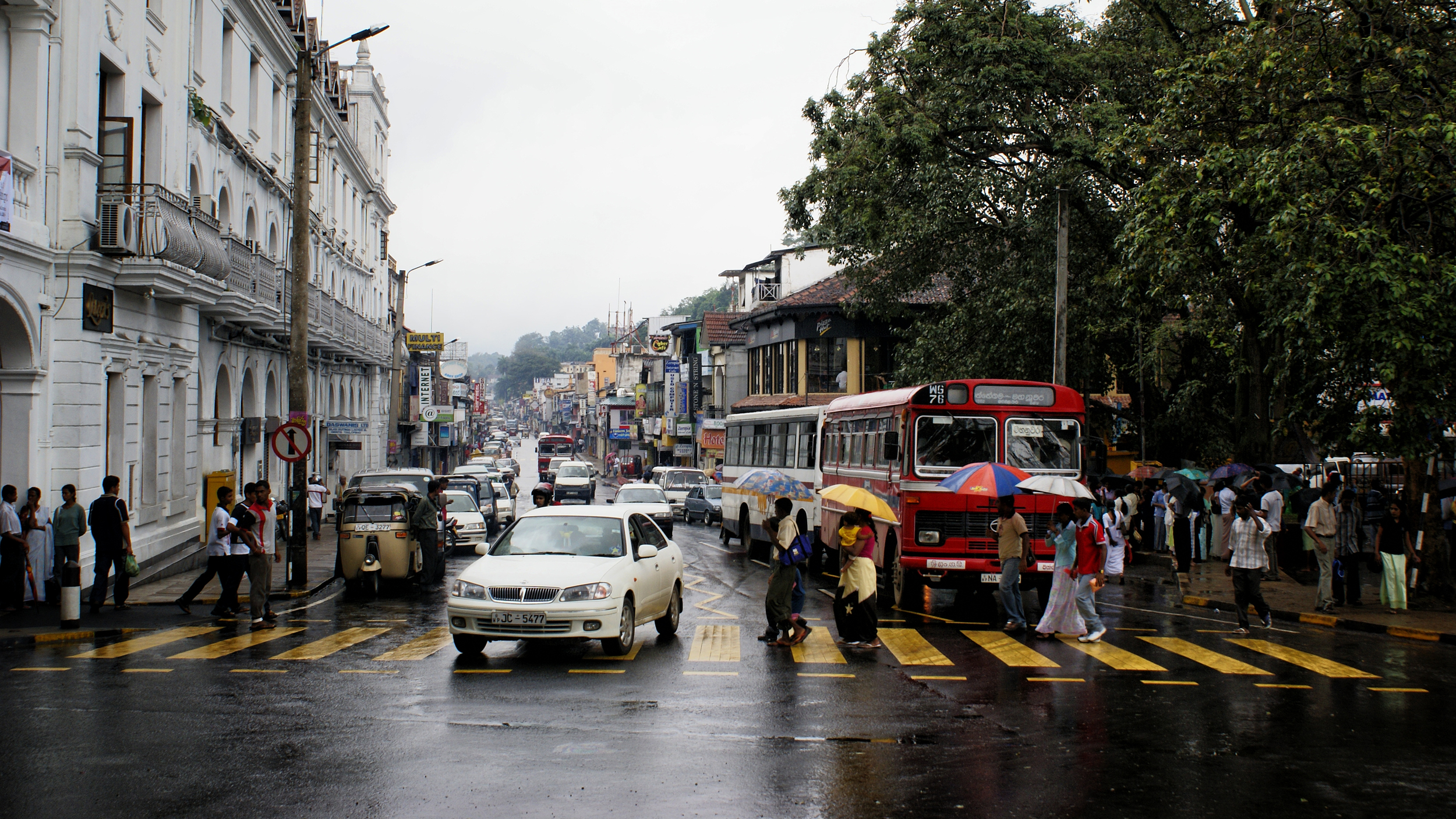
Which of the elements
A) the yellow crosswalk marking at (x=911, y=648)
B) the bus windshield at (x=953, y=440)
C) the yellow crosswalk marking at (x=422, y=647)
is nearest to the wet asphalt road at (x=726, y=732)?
the yellow crosswalk marking at (x=911, y=648)

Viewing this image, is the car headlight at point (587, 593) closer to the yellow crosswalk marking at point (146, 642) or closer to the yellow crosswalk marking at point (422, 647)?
the yellow crosswalk marking at point (422, 647)

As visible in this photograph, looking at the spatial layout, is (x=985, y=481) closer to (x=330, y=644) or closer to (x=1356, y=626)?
(x=1356, y=626)

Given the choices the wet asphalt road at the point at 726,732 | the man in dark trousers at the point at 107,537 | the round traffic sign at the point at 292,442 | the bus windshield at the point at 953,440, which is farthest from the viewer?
the round traffic sign at the point at 292,442

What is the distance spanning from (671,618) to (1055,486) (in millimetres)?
5234

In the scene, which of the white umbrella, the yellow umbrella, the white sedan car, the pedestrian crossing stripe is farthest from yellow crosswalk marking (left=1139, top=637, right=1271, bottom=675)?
the white sedan car

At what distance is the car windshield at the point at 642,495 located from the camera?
33.4 metres

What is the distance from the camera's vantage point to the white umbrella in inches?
588

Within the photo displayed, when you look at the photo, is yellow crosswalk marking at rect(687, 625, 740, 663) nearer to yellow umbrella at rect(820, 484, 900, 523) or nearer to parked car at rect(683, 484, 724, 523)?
yellow umbrella at rect(820, 484, 900, 523)

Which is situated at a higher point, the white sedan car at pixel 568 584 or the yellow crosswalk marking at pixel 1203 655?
the white sedan car at pixel 568 584

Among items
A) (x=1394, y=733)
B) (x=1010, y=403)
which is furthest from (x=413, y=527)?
(x=1394, y=733)

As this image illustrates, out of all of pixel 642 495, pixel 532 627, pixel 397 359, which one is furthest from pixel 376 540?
pixel 397 359

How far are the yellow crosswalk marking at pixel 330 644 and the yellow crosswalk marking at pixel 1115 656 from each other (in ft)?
27.6

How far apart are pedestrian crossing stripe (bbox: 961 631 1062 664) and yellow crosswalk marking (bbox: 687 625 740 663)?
2.91 m

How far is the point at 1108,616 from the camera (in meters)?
17.2
